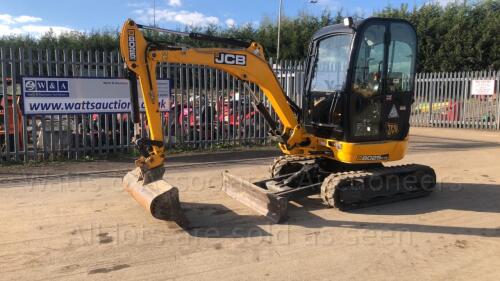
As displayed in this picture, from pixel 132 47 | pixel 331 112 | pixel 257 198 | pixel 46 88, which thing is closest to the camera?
pixel 132 47

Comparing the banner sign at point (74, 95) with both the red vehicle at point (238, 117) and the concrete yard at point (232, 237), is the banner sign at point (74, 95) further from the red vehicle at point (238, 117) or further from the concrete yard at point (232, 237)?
the red vehicle at point (238, 117)

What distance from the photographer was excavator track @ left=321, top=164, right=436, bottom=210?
21.0 ft

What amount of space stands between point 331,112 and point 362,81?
0.61 meters

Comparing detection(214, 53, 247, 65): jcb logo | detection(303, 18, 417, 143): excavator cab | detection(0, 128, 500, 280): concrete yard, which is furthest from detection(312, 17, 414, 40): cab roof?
detection(0, 128, 500, 280): concrete yard

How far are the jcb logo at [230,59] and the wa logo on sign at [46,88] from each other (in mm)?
5127

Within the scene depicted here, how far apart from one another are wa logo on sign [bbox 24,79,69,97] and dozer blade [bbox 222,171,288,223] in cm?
482

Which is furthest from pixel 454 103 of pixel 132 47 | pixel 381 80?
pixel 132 47

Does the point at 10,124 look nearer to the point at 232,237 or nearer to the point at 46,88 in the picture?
the point at 46,88

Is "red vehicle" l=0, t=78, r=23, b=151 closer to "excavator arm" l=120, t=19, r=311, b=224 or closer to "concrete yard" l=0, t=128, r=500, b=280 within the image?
"concrete yard" l=0, t=128, r=500, b=280

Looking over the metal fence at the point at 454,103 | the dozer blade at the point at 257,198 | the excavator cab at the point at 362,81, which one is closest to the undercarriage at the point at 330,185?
the dozer blade at the point at 257,198

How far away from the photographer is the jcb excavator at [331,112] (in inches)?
234

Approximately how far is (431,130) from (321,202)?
13151mm

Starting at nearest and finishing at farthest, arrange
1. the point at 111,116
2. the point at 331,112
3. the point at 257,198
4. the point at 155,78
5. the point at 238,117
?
the point at 155,78 → the point at 257,198 → the point at 331,112 → the point at 111,116 → the point at 238,117

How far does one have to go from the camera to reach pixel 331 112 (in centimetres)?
682
